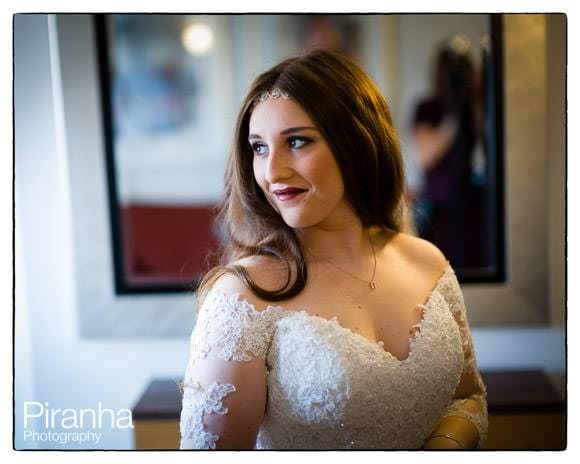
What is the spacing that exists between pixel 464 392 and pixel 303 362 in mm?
420

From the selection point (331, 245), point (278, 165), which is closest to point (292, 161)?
point (278, 165)

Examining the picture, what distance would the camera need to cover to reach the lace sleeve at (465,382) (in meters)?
1.16

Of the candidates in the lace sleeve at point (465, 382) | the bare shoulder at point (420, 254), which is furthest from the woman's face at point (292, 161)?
the lace sleeve at point (465, 382)

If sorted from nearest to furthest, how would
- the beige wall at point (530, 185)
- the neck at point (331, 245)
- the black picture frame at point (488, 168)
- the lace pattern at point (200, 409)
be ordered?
the lace pattern at point (200, 409)
the neck at point (331, 245)
the beige wall at point (530, 185)
the black picture frame at point (488, 168)

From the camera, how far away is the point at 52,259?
1292 mm

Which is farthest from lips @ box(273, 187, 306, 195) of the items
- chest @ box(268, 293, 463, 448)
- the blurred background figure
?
the blurred background figure

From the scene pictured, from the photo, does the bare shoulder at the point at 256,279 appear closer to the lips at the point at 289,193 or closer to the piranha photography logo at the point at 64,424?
the lips at the point at 289,193

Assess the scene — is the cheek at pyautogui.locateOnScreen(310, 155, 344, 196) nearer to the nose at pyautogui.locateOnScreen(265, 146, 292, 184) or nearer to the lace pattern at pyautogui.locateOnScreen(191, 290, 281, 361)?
the nose at pyautogui.locateOnScreen(265, 146, 292, 184)

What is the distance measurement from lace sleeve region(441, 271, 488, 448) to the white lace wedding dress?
0.30ft

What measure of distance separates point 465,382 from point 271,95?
0.71 meters

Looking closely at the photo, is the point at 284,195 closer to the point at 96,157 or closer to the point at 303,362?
the point at 303,362

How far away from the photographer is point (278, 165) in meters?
0.99

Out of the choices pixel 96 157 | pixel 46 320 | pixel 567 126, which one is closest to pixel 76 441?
pixel 46 320

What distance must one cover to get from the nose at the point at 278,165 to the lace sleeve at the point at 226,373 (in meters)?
0.22
